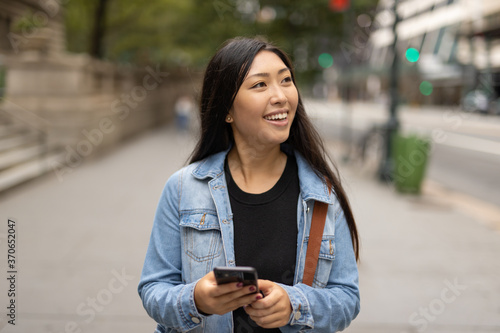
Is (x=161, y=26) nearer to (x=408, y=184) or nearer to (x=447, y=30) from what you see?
(x=408, y=184)

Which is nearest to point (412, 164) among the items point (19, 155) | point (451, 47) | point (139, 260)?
point (139, 260)

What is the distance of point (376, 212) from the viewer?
28.6ft

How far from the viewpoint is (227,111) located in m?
2.10

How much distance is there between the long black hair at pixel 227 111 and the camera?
2.01 meters

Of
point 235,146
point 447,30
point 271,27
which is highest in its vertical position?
point 447,30

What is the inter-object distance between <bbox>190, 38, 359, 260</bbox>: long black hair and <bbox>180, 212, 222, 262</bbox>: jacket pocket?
329 mm

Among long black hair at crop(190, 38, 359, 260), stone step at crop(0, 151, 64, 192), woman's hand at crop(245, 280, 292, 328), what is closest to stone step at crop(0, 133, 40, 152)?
stone step at crop(0, 151, 64, 192)

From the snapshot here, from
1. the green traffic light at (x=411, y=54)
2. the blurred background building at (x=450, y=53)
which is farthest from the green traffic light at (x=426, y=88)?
the green traffic light at (x=411, y=54)

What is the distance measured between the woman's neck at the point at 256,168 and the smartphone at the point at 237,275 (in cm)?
53

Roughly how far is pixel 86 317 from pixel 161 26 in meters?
25.8

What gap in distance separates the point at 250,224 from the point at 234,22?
57.1 feet

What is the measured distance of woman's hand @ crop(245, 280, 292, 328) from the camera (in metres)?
1.73

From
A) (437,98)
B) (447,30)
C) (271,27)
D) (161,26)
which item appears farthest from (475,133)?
(437,98)

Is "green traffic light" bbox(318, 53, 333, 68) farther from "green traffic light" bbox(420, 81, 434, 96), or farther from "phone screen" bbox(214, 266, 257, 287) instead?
"green traffic light" bbox(420, 81, 434, 96)
